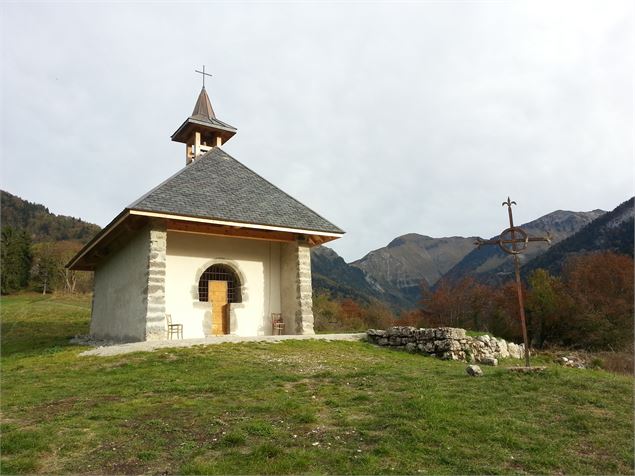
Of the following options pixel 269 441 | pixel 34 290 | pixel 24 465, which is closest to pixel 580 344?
pixel 269 441

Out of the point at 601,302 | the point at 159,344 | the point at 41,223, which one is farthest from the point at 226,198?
the point at 41,223

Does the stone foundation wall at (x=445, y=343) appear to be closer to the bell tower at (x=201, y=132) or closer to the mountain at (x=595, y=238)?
the bell tower at (x=201, y=132)

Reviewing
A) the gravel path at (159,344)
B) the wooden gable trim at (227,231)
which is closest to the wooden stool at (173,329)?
the gravel path at (159,344)

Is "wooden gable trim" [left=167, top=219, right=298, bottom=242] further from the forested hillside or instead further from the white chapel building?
the forested hillside

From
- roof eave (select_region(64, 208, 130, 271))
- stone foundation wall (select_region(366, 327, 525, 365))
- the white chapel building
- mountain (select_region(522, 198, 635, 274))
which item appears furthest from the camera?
mountain (select_region(522, 198, 635, 274))

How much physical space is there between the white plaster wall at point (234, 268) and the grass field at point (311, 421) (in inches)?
181

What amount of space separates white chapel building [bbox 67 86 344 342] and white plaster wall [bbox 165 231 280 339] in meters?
0.03

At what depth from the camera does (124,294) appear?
13.6 metres

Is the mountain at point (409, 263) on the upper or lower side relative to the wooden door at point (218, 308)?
upper

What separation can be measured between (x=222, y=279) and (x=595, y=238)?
3921 centimetres

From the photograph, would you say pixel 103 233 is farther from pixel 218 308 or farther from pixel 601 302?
pixel 601 302

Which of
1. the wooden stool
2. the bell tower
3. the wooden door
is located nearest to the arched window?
the wooden door

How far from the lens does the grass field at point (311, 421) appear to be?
3.78 meters

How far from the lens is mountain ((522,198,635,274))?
38000 millimetres
